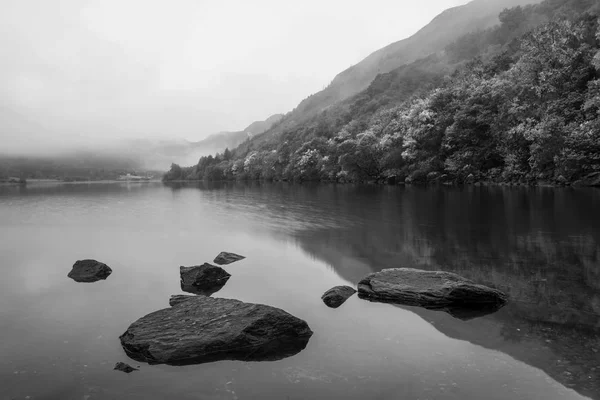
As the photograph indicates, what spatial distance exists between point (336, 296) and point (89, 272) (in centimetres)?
1220

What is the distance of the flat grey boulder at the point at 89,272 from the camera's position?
1778 cm

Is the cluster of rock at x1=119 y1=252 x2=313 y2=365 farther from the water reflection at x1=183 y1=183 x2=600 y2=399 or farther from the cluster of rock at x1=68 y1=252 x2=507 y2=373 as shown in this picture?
the water reflection at x1=183 y1=183 x2=600 y2=399

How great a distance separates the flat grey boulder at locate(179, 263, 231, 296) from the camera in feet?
52.5

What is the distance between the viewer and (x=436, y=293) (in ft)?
43.7

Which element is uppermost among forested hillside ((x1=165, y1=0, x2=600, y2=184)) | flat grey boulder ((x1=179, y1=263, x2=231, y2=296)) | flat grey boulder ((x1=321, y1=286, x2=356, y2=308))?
A: forested hillside ((x1=165, y1=0, x2=600, y2=184))

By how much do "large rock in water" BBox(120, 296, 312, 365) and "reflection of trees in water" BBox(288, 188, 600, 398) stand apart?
4.76 meters

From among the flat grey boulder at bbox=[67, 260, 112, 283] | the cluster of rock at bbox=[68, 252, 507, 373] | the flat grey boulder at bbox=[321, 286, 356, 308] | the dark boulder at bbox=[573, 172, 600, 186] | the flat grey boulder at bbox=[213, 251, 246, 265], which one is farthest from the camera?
the dark boulder at bbox=[573, 172, 600, 186]

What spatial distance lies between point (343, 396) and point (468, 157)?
3314 inches

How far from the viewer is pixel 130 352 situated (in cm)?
1013

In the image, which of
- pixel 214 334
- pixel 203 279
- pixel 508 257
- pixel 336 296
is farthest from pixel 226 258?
pixel 508 257

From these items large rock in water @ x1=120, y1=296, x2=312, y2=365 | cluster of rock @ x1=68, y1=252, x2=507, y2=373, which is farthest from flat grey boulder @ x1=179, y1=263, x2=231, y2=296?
large rock in water @ x1=120, y1=296, x2=312, y2=365

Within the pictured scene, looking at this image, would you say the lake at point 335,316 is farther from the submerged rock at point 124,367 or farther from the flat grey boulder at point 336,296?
the flat grey boulder at point 336,296

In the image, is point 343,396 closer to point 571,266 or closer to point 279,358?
point 279,358

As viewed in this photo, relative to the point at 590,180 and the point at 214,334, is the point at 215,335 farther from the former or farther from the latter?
the point at 590,180
